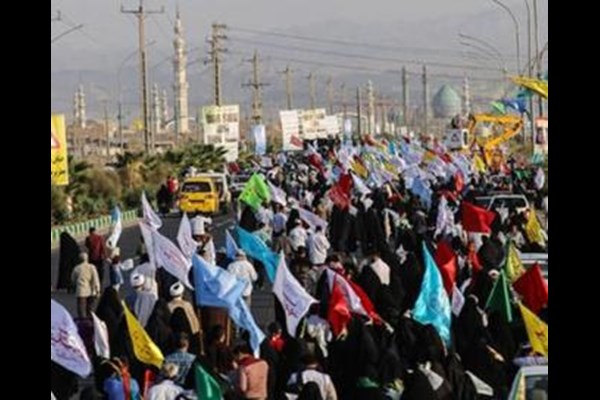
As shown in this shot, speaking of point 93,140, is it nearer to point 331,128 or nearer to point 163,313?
point 331,128

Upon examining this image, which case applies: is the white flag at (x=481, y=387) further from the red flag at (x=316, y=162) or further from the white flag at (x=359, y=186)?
the red flag at (x=316, y=162)

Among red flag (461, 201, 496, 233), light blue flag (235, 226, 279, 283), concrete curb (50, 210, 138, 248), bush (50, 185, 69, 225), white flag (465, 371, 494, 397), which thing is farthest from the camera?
bush (50, 185, 69, 225)

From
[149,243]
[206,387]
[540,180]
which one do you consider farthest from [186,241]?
[540,180]

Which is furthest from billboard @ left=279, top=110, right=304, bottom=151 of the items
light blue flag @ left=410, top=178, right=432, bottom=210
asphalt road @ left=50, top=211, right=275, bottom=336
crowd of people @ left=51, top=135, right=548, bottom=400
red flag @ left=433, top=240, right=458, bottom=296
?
red flag @ left=433, top=240, right=458, bottom=296

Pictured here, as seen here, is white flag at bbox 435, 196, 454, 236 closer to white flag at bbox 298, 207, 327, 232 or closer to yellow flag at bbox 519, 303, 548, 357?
white flag at bbox 298, 207, 327, 232

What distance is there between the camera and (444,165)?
143ft

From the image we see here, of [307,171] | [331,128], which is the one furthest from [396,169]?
[331,128]

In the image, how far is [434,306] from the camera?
14.7 meters

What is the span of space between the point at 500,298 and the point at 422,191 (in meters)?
19.3

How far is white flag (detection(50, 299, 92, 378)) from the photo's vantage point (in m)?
12.2

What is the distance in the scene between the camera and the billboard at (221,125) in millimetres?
73750

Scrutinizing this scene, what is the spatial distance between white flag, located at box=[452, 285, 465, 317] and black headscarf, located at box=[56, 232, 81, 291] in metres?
8.84

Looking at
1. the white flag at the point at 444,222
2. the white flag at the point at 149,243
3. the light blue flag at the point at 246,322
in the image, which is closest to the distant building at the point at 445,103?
the white flag at the point at 444,222
